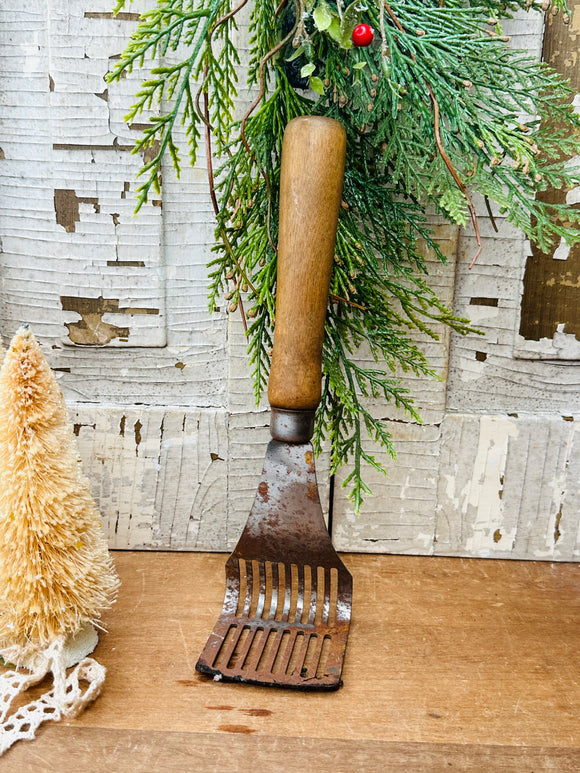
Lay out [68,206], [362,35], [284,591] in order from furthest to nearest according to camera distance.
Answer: [68,206] → [284,591] → [362,35]

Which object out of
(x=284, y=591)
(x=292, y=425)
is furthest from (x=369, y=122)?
(x=284, y=591)

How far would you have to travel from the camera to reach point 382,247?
0.71 m

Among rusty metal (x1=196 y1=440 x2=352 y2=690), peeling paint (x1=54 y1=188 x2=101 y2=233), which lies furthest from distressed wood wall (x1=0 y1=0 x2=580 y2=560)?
rusty metal (x1=196 y1=440 x2=352 y2=690)

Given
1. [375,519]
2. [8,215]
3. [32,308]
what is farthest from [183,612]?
[8,215]

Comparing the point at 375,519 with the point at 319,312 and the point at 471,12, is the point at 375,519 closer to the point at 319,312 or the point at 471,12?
the point at 319,312

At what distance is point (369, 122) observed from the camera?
2.18ft

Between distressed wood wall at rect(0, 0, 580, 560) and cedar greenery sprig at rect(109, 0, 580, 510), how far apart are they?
0.09m

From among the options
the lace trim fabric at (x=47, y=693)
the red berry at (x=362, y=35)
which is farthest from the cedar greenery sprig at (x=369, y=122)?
the lace trim fabric at (x=47, y=693)

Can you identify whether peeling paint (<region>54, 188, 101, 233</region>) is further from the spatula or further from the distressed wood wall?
the spatula

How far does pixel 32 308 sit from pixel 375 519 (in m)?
0.53

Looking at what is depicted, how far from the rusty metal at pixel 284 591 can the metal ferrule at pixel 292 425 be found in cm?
1

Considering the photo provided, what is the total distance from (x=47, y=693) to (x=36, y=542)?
134 millimetres

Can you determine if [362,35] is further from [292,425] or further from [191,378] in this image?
[191,378]

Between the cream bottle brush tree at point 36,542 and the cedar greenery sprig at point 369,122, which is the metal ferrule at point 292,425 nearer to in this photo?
the cedar greenery sprig at point 369,122
